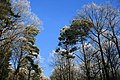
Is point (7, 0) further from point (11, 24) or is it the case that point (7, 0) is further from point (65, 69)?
point (65, 69)

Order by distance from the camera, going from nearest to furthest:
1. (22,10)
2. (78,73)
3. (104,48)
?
(22,10)
(104,48)
(78,73)

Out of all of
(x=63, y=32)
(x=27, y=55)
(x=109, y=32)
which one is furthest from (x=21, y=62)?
(x=109, y=32)

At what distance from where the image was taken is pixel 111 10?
87.7 feet

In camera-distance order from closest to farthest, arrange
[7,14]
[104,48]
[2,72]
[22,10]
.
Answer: [7,14]
[22,10]
[2,72]
[104,48]

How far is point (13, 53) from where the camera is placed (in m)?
33.0

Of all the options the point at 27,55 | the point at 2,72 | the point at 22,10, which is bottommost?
the point at 2,72

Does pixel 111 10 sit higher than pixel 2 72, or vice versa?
pixel 111 10

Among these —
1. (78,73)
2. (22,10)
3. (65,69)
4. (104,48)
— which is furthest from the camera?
(78,73)

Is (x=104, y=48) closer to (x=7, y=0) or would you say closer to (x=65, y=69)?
(x=65, y=69)

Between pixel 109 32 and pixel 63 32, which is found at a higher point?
pixel 63 32

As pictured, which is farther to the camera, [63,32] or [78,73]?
[78,73]

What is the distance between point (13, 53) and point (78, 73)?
28466mm

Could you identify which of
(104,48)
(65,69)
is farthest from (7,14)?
(65,69)

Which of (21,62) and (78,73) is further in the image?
(78,73)
